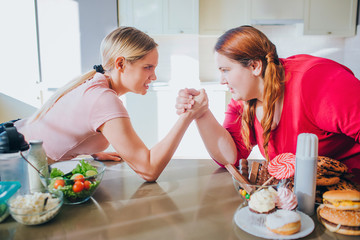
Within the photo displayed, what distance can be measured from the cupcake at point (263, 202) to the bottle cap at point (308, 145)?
0.46ft

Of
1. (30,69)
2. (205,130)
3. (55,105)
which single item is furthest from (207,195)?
(30,69)

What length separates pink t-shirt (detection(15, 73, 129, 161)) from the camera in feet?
4.56

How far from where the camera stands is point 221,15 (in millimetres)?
3957

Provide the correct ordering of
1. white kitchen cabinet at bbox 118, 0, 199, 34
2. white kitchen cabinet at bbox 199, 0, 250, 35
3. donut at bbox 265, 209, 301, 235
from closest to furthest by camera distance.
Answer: donut at bbox 265, 209, 301, 235, white kitchen cabinet at bbox 118, 0, 199, 34, white kitchen cabinet at bbox 199, 0, 250, 35

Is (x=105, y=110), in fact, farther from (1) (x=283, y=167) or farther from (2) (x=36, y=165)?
(1) (x=283, y=167)

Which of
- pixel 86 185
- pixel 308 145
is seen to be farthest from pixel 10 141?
pixel 308 145

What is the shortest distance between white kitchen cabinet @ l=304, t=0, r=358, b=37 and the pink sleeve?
10.8 ft

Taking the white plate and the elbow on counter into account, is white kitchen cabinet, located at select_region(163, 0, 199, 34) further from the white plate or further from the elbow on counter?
the white plate

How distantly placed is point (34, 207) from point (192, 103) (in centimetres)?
80

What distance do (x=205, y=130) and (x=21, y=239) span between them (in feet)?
2.97

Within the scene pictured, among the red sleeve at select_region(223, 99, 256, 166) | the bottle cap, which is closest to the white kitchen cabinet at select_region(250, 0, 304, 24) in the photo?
the red sleeve at select_region(223, 99, 256, 166)

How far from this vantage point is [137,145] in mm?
1337

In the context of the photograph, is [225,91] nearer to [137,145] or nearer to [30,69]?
[30,69]

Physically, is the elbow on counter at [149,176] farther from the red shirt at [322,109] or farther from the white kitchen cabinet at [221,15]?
the white kitchen cabinet at [221,15]
